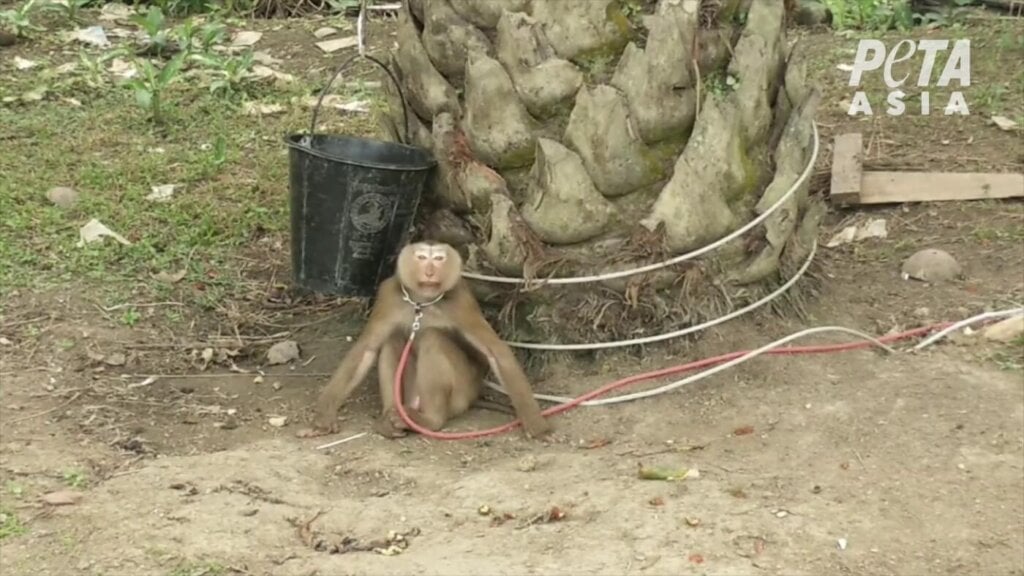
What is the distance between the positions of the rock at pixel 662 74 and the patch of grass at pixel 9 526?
2.52 meters

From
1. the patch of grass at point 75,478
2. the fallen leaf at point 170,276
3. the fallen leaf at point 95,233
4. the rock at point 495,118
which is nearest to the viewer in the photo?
the patch of grass at point 75,478

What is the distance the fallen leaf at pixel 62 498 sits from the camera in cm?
405

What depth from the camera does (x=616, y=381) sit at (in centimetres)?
505

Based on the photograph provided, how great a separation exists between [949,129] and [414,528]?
4419 mm

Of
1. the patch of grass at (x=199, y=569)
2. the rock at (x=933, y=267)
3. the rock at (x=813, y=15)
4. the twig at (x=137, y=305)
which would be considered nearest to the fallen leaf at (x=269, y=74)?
the twig at (x=137, y=305)

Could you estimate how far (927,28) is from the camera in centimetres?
922

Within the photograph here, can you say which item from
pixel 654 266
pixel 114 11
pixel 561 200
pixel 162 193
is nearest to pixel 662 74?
pixel 561 200

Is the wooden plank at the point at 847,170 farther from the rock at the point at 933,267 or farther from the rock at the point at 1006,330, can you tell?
the rock at the point at 1006,330

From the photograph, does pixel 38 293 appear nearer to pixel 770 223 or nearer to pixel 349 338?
pixel 349 338

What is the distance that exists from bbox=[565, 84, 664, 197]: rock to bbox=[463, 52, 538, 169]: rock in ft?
0.62

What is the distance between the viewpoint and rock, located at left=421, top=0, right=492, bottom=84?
516cm

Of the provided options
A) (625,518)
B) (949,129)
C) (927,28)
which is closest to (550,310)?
(625,518)

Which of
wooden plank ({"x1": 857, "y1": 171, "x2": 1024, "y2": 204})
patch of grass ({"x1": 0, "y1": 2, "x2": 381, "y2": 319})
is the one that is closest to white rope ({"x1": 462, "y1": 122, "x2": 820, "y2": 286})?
wooden plank ({"x1": 857, "y1": 171, "x2": 1024, "y2": 204})

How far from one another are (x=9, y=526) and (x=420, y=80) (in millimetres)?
2358
